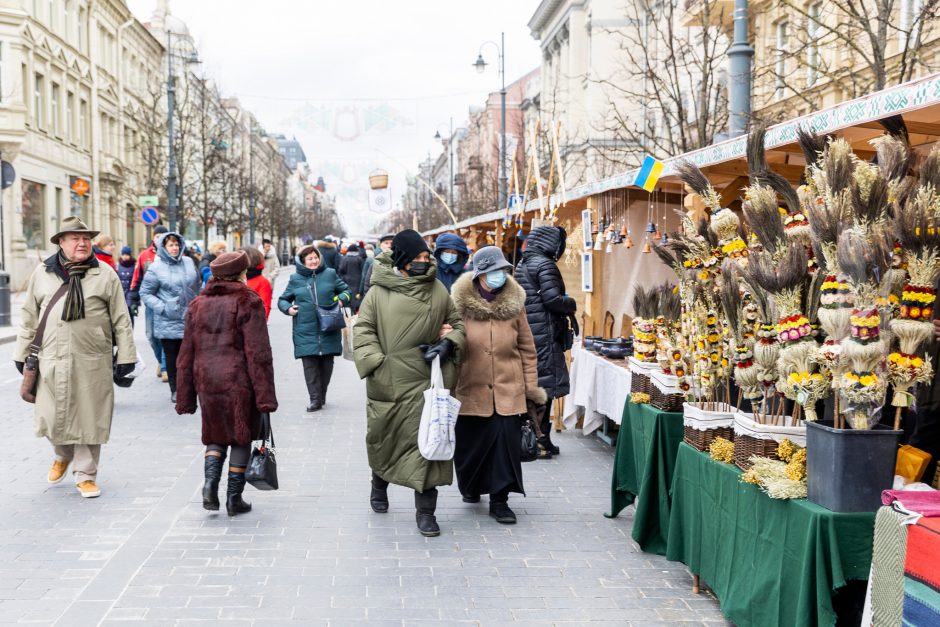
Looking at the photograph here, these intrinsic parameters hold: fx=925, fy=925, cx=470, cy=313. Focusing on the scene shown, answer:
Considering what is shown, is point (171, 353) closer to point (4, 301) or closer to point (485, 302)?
point (485, 302)

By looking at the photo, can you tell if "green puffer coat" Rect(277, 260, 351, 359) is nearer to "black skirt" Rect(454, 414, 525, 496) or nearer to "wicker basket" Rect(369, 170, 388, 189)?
"black skirt" Rect(454, 414, 525, 496)

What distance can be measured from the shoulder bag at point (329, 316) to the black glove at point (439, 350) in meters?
4.50

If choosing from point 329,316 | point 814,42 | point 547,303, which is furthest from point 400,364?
point 814,42

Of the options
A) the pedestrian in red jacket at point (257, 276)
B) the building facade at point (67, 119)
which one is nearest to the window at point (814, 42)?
the pedestrian in red jacket at point (257, 276)

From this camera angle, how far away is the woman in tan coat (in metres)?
6.14

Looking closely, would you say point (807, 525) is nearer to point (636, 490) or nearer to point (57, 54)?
point (636, 490)

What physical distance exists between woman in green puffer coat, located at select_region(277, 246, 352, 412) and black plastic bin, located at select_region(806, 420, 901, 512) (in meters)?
7.23

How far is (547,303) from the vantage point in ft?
24.5

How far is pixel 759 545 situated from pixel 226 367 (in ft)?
11.5

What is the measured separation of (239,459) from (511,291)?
2128 millimetres

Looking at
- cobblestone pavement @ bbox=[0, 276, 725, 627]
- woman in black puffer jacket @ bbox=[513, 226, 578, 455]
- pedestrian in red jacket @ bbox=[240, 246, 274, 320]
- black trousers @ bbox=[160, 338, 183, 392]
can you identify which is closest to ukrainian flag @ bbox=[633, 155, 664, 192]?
woman in black puffer jacket @ bbox=[513, 226, 578, 455]

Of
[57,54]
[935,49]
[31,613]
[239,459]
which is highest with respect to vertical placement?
[57,54]

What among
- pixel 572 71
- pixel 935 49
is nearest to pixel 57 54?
pixel 572 71

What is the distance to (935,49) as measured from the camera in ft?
54.9
